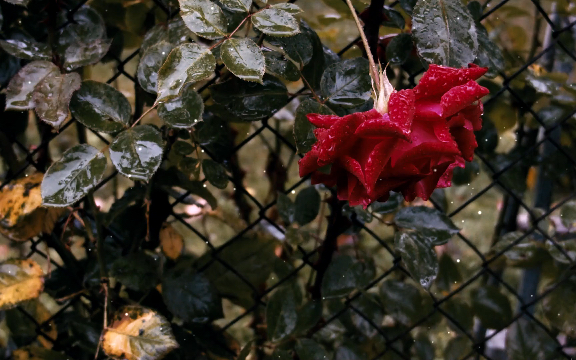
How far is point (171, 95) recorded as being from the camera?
530 millimetres

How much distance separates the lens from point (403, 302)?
1.02 metres

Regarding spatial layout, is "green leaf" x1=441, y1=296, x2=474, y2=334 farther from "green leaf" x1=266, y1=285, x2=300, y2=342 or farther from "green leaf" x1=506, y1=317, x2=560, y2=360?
"green leaf" x1=266, y1=285, x2=300, y2=342

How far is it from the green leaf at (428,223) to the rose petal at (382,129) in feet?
1.34

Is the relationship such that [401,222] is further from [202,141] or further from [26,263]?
[26,263]

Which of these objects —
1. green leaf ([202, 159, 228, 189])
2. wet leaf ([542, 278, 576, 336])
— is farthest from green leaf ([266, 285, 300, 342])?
wet leaf ([542, 278, 576, 336])

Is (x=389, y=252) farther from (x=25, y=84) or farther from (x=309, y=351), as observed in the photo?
(x=25, y=84)

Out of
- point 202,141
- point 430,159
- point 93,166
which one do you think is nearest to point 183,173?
point 202,141

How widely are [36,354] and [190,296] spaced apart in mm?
285

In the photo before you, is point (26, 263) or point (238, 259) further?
point (238, 259)

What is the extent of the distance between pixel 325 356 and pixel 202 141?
0.40 metres

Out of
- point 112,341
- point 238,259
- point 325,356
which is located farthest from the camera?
point 238,259

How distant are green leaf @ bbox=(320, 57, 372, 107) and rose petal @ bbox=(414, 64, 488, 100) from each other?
185mm

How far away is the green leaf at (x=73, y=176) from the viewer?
63 centimetres

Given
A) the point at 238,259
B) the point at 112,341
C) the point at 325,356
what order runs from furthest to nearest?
1. the point at 238,259
2. the point at 325,356
3. the point at 112,341
